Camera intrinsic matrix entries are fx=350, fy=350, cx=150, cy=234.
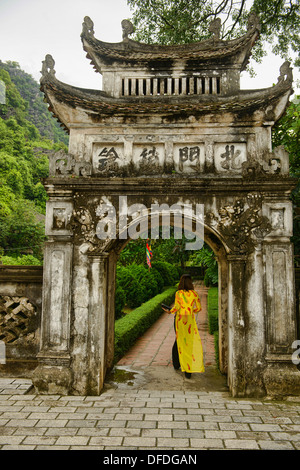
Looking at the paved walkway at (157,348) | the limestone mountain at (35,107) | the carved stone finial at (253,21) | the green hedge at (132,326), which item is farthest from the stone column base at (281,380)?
the limestone mountain at (35,107)

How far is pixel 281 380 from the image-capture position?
5.31 meters

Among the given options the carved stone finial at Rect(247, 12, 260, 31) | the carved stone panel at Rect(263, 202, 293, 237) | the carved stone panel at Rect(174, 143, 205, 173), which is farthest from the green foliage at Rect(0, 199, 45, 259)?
the carved stone panel at Rect(263, 202, 293, 237)

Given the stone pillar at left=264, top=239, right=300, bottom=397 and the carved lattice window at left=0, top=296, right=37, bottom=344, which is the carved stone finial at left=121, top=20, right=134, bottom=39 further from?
the carved lattice window at left=0, top=296, right=37, bottom=344

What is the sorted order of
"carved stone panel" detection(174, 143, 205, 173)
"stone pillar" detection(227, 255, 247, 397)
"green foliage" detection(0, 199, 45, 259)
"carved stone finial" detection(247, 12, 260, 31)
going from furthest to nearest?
"green foliage" detection(0, 199, 45, 259), "carved stone finial" detection(247, 12, 260, 31), "carved stone panel" detection(174, 143, 205, 173), "stone pillar" detection(227, 255, 247, 397)

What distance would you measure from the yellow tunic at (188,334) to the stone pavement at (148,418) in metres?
0.31

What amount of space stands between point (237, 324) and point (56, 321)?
9.48 feet

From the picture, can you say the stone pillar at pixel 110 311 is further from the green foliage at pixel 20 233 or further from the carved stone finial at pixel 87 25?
the green foliage at pixel 20 233

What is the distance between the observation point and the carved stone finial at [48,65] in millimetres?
5984

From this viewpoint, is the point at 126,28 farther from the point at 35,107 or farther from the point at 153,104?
the point at 35,107

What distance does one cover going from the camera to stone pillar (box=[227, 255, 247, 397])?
5.42 m

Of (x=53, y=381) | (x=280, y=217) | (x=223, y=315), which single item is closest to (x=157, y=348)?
(x=223, y=315)

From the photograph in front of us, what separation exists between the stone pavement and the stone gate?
385mm
